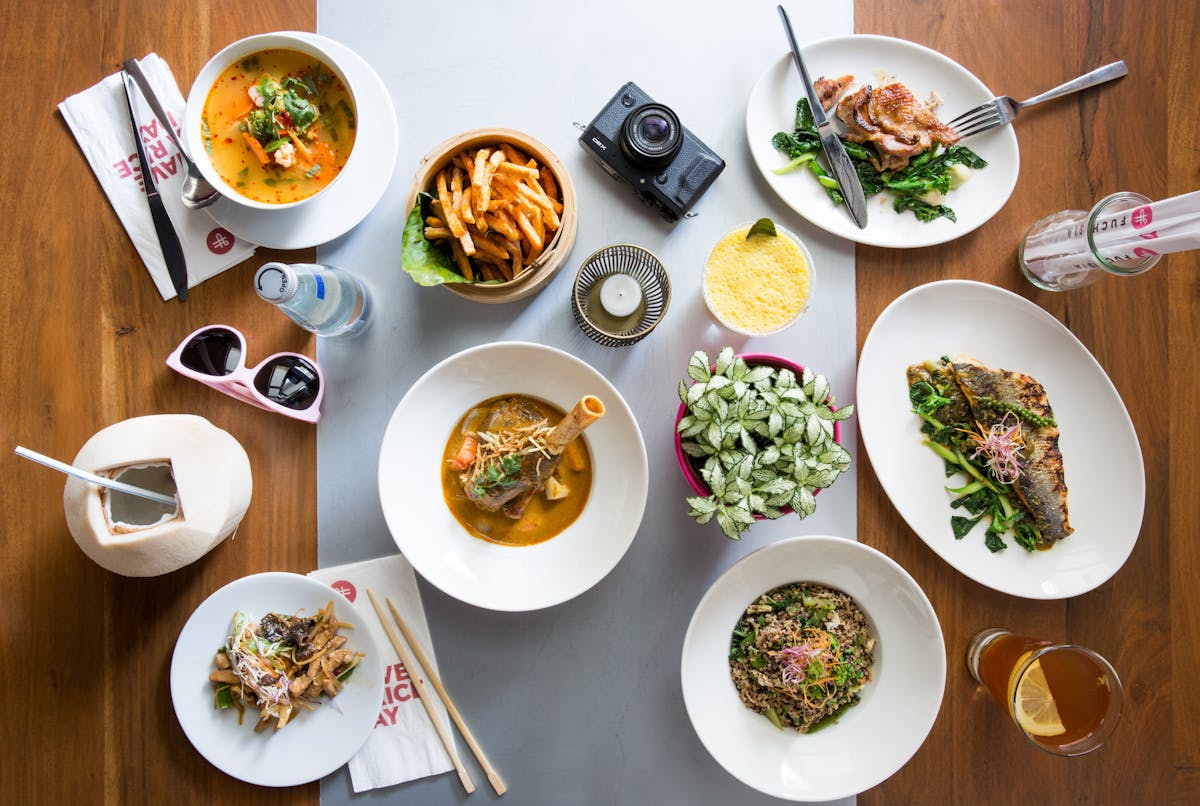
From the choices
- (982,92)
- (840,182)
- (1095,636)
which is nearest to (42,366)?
(840,182)

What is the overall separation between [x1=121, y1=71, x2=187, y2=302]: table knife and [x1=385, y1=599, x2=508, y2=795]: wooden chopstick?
0.97m

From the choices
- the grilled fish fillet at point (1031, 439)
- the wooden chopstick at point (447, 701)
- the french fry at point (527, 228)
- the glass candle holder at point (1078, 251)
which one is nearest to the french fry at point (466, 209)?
the french fry at point (527, 228)

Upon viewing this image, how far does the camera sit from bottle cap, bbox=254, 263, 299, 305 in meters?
1.38

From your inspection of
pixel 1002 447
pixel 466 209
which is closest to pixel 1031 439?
pixel 1002 447

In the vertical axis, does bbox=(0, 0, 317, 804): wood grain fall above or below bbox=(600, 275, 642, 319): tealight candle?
below

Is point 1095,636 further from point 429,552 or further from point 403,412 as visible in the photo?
point 403,412

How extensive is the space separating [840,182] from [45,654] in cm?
233

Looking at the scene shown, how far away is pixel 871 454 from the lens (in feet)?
5.51

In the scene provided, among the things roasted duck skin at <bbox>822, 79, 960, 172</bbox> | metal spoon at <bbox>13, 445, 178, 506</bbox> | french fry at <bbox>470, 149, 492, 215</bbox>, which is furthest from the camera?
roasted duck skin at <bbox>822, 79, 960, 172</bbox>

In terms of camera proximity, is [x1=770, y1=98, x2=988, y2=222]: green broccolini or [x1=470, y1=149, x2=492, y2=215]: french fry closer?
[x1=470, y1=149, x2=492, y2=215]: french fry

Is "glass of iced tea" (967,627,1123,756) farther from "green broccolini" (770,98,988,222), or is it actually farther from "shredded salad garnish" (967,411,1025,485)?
"green broccolini" (770,98,988,222)

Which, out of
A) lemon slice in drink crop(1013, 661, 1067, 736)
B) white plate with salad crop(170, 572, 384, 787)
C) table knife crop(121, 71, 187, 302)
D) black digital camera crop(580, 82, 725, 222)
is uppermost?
black digital camera crop(580, 82, 725, 222)

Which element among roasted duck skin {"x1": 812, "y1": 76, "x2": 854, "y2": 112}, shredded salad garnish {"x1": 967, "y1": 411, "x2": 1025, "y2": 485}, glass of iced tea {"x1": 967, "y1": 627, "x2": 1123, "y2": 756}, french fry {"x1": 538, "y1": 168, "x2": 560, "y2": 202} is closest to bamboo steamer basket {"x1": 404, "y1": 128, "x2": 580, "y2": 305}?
french fry {"x1": 538, "y1": 168, "x2": 560, "y2": 202}

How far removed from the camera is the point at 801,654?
5.11 feet
